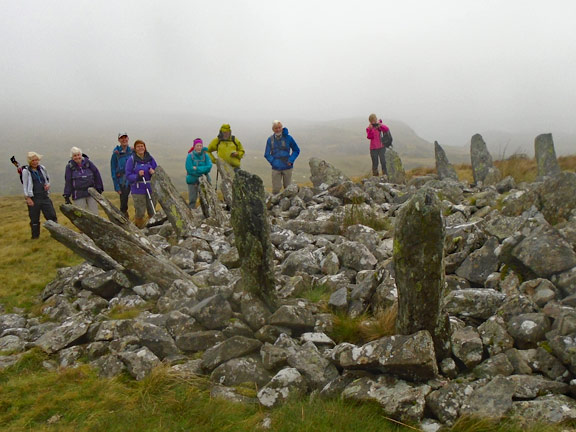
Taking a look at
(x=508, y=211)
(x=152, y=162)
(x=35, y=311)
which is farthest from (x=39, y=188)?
(x=508, y=211)

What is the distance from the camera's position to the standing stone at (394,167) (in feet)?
61.5

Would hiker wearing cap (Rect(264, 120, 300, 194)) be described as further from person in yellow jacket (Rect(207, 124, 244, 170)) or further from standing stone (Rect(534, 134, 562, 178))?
standing stone (Rect(534, 134, 562, 178))

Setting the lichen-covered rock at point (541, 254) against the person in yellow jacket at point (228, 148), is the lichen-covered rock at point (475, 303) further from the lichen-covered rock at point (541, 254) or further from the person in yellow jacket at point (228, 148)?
the person in yellow jacket at point (228, 148)

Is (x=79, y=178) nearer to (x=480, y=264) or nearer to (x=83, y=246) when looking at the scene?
(x=83, y=246)

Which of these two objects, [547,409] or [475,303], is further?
[475,303]

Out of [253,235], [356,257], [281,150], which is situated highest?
[281,150]

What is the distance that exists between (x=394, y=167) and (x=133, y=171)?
A: 11647 mm

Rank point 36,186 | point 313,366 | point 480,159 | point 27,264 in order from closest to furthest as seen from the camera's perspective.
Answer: point 313,366 → point 27,264 → point 36,186 → point 480,159

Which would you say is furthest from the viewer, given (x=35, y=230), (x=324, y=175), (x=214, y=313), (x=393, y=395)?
(x=324, y=175)

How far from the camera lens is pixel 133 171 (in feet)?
46.2

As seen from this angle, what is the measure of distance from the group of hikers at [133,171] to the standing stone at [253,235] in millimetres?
8000

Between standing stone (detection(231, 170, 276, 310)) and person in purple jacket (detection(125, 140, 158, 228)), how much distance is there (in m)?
8.11

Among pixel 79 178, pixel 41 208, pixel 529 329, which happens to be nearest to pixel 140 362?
pixel 529 329

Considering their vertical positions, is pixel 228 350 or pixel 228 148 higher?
pixel 228 148
